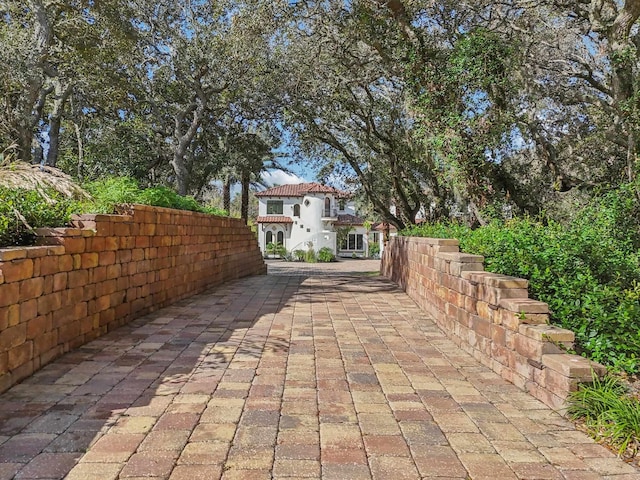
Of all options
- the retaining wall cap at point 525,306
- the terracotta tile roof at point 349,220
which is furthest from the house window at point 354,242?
the retaining wall cap at point 525,306

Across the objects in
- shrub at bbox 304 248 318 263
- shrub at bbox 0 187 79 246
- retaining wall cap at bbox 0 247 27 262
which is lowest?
shrub at bbox 304 248 318 263

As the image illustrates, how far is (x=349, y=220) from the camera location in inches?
1572

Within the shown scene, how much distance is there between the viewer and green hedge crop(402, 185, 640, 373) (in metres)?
3.58

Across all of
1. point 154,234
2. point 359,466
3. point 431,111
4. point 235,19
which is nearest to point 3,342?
point 359,466

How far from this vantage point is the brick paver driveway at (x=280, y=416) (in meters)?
2.38

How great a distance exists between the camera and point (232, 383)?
3619 millimetres

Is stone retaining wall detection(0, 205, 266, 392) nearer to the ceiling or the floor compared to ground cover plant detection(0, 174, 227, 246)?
nearer to the floor

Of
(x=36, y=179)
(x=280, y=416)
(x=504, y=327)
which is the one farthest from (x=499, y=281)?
(x=36, y=179)

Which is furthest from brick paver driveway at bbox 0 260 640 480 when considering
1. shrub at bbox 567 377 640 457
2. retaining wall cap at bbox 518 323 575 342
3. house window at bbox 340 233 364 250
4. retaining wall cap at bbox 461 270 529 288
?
house window at bbox 340 233 364 250

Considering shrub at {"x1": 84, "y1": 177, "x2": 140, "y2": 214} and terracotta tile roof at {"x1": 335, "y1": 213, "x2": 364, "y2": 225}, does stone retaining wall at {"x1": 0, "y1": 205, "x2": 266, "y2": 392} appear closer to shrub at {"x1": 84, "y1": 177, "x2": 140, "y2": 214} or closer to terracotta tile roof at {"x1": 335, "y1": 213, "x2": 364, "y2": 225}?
shrub at {"x1": 84, "y1": 177, "x2": 140, "y2": 214}

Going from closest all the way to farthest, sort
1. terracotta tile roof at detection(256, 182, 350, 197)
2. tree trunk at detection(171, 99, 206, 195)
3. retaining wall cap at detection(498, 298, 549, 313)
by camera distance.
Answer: retaining wall cap at detection(498, 298, 549, 313)
tree trunk at detection(171, 99, 206, 195)
terracotta tile roof at detection(256, 182, 350, 197)

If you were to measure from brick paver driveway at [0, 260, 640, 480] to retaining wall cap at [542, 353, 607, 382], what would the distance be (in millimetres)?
309

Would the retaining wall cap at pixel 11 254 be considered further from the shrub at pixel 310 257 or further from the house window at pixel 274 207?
the house window at pixel 274 207

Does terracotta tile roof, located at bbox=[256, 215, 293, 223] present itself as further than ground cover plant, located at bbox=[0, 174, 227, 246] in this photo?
Yes
